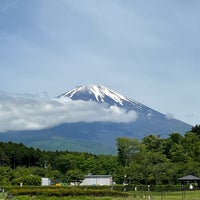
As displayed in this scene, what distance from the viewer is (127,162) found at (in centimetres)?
7112

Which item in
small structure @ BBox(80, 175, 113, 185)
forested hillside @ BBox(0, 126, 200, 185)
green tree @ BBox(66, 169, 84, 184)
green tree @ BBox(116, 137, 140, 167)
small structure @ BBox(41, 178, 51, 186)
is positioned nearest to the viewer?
forested hillside @ BBox(0, 126, 200, 185)

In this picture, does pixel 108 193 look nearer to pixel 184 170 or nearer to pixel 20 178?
pixel 184 170

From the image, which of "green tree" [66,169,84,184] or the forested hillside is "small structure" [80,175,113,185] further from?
"green tree" [66,169,84,184]

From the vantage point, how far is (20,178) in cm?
5838

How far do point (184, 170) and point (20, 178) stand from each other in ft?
68.2

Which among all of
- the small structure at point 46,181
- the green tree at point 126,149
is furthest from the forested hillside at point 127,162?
the small structure at point 46,181

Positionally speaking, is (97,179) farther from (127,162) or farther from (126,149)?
(126,149)

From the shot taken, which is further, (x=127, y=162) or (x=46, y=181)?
(x=127, y=162)

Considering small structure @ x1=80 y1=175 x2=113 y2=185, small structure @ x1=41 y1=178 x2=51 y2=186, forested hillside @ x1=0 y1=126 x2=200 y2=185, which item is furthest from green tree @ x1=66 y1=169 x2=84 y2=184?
small structure @ x1=41 y1=178 x2=51 y2=186

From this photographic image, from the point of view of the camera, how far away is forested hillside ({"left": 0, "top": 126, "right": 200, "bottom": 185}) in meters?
54.1

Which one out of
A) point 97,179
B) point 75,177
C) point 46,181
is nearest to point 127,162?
point 97,179

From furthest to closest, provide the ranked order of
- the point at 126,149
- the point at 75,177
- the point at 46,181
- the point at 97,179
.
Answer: the point at 126,149
the point at 97,179
the point at 75,177
the point at 46,181

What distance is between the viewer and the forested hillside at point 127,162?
5412cm

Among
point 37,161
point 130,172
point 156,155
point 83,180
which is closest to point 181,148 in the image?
point 156,155
